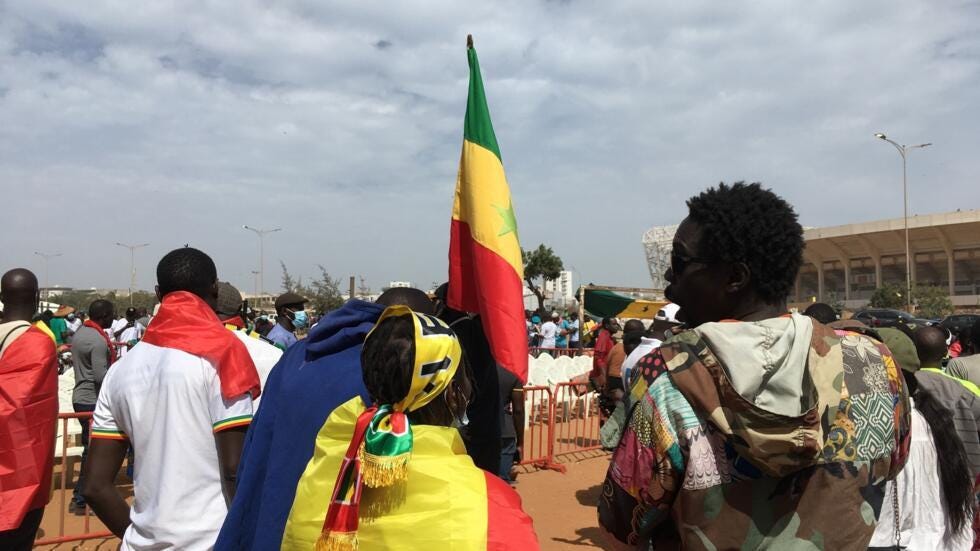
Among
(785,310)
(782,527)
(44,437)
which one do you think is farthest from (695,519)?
(44,437)

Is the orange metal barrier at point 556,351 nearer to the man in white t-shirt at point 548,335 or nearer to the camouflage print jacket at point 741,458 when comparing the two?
the man in white t-shirt at point 548,335

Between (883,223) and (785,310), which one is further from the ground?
(883,223)

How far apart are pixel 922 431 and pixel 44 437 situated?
13.4ft

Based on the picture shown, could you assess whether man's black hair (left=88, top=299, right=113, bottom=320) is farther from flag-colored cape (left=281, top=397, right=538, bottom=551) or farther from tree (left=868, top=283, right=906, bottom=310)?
tree (left=868, top=283, right=906, bottom=310)

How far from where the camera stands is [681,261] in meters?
1.95

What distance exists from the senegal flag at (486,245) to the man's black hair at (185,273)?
1.11 m

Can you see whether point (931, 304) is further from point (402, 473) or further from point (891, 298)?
point (402, 473)

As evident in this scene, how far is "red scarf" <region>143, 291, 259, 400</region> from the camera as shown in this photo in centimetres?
258

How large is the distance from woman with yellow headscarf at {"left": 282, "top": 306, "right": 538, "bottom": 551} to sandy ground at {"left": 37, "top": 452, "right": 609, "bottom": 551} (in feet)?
16.8

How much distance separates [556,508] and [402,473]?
6497 mm

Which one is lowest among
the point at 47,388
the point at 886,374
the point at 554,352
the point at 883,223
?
the point at 554,352

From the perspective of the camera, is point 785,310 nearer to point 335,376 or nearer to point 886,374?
point 886,374

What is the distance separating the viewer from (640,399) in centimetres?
176

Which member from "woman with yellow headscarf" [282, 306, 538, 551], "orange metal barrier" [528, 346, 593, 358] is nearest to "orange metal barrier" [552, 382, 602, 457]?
"orange metal barrier" [528, 346, 593, 358]
